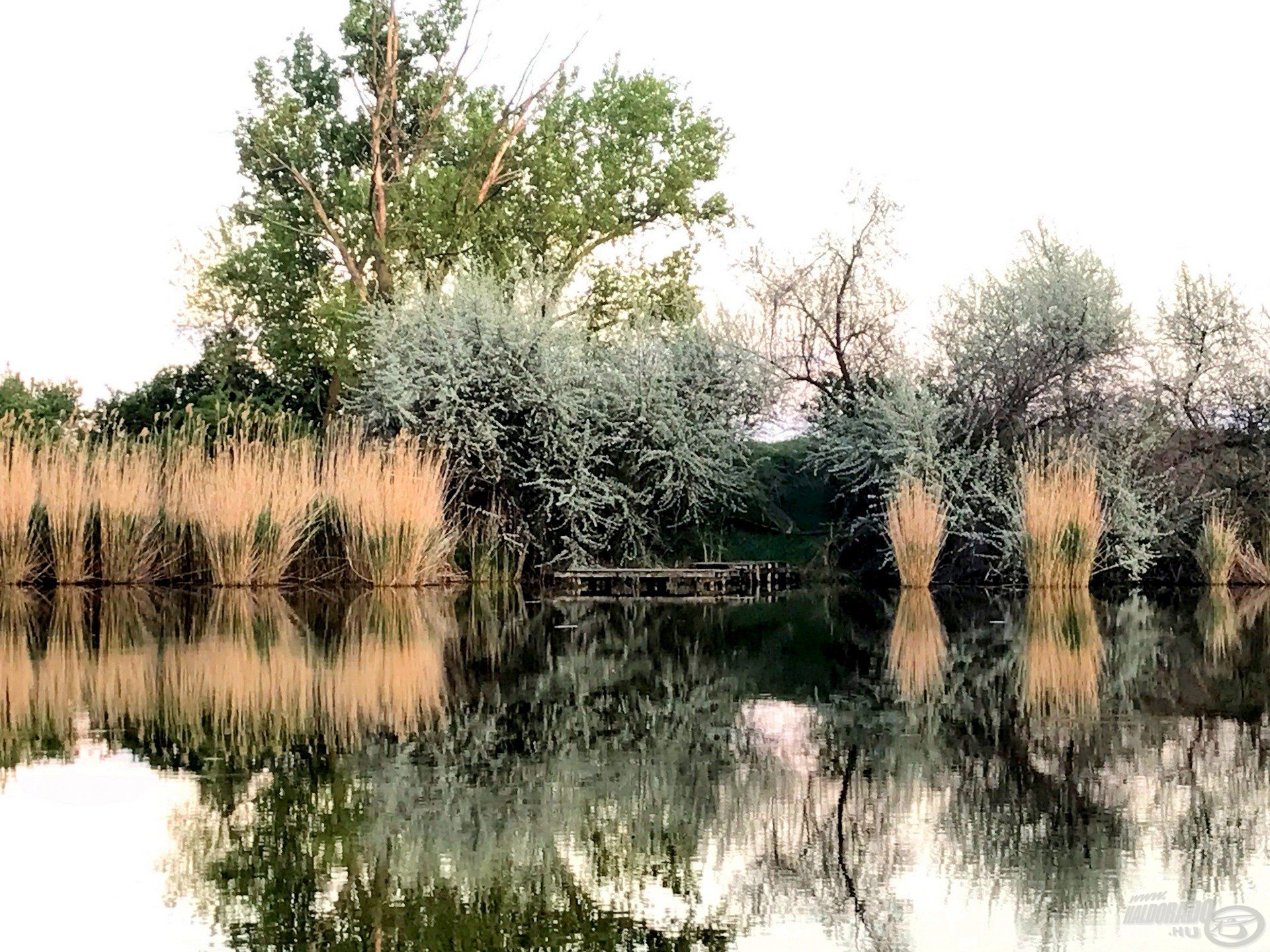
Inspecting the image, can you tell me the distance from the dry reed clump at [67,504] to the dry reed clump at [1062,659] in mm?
9424

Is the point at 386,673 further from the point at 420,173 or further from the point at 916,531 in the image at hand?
the point at 420,173

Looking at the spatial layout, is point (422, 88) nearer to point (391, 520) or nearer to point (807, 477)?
point (807, 477)

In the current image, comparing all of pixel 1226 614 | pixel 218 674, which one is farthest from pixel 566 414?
pixel 218 674

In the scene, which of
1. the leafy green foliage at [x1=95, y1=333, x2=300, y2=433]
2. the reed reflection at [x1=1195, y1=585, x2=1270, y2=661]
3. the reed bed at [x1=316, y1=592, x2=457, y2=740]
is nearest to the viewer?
the reed bed at [x1=316, y1=592, x2=457, y2=740]

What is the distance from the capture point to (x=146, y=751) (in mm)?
6102

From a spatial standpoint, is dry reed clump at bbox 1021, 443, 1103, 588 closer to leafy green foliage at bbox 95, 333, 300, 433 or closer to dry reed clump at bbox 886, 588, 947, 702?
dry reed clump at bbox 886, 588, 947, 702

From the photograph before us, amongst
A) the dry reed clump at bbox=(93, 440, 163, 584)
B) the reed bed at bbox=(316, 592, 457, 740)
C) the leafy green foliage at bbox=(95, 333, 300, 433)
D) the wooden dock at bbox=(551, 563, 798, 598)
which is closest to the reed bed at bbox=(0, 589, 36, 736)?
the reed bed at bbox=(316, 592, 457, 740)

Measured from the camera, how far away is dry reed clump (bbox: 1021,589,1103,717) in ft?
24.6

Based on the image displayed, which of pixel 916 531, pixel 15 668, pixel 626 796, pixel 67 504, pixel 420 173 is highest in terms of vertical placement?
pixel 420 173

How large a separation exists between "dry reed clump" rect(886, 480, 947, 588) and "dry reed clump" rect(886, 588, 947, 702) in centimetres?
176

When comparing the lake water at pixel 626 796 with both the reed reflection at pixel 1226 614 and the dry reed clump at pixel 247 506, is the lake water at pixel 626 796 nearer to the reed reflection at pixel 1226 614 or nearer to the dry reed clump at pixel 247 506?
the reed reflection at pixel 1226 614

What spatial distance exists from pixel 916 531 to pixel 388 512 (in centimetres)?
571

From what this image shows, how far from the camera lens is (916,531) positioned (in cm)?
1695

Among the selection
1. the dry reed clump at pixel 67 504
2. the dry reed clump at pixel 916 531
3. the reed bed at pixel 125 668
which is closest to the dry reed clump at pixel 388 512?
the dry reed clump at pixel 67 504
